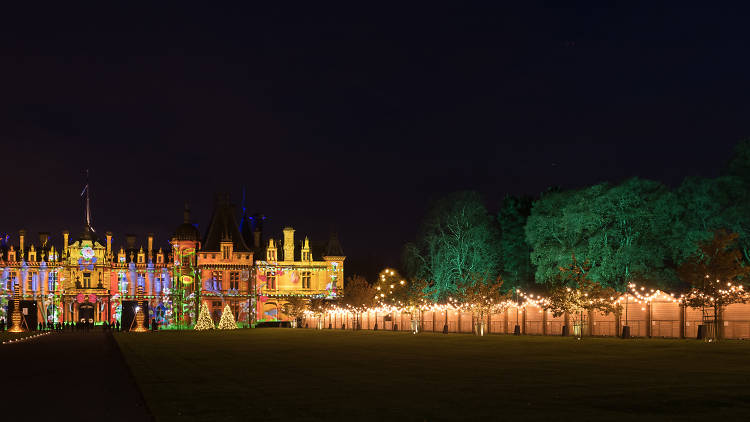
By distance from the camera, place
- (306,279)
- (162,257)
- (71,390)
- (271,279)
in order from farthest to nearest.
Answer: (162,257)
(306,279)
(271,279)
(71,390)

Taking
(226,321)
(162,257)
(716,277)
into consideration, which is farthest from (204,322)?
(716,277)

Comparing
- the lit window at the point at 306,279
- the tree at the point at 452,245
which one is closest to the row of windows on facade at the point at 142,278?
the lit window at the point at 306,279

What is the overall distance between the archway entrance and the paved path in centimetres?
9844

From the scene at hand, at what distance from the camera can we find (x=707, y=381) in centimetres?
2327

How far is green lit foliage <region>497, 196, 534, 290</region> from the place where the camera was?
96562 millimetres

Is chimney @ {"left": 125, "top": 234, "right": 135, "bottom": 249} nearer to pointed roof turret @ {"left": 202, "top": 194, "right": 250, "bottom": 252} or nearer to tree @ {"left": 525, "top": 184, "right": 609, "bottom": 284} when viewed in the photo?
pointed roof turret @ {"left": 202, "top": 194, "right": 250, "bottom": 252}

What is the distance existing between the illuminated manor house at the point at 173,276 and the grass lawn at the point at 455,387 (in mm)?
99643

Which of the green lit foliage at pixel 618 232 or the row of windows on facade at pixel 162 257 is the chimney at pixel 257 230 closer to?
the row of windows on facade at pixel 162 257

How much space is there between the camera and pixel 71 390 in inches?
996

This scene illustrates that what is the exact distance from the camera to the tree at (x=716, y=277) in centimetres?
5562

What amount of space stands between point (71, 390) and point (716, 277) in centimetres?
4270

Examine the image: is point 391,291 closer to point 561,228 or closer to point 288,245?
point 561,228

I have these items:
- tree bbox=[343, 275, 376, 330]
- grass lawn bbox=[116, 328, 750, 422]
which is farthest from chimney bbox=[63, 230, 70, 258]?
grass lawn bbox=[116, 328, 750, 422]

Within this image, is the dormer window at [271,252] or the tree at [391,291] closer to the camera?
the tree at [391,291]
